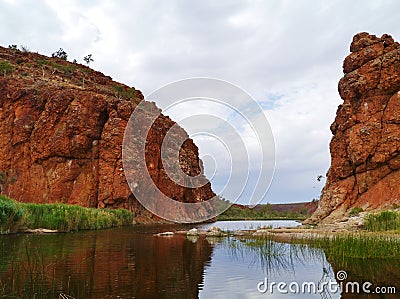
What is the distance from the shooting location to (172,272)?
12.2 metres

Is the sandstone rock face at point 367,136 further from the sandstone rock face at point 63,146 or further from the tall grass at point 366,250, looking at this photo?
the sandstone rock face at point 63,146

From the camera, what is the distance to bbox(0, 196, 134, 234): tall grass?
1045 inches

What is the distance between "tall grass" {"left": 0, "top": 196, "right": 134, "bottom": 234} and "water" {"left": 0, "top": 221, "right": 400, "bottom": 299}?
423 inches

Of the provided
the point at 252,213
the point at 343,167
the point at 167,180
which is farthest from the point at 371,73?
the point at 252,213

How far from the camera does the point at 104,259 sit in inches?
583

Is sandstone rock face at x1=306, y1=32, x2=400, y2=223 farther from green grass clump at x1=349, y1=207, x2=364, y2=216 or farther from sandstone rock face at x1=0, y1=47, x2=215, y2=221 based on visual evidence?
Result: sandstone rock face at x1=0, y1=47, x2=215, y2=221

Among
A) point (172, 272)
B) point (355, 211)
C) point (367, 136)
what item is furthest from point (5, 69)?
point (172, 272)

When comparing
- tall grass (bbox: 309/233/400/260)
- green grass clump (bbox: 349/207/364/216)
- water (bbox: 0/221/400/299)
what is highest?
green grass clump (bbox: 349/207/364/216)

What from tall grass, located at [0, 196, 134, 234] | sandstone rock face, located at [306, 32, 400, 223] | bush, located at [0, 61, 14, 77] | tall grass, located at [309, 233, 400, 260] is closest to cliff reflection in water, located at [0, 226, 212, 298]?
tall grass, located at [309, 233, 400, 260]

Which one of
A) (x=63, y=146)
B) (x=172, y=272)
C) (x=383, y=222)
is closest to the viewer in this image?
(x=172, y=272)

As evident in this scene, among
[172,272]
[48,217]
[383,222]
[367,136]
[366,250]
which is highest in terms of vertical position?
[367,136]

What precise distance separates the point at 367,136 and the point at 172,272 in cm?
3808

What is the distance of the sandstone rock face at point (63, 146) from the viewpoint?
59.0m

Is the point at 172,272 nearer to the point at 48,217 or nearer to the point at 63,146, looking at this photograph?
the point at 48,217
